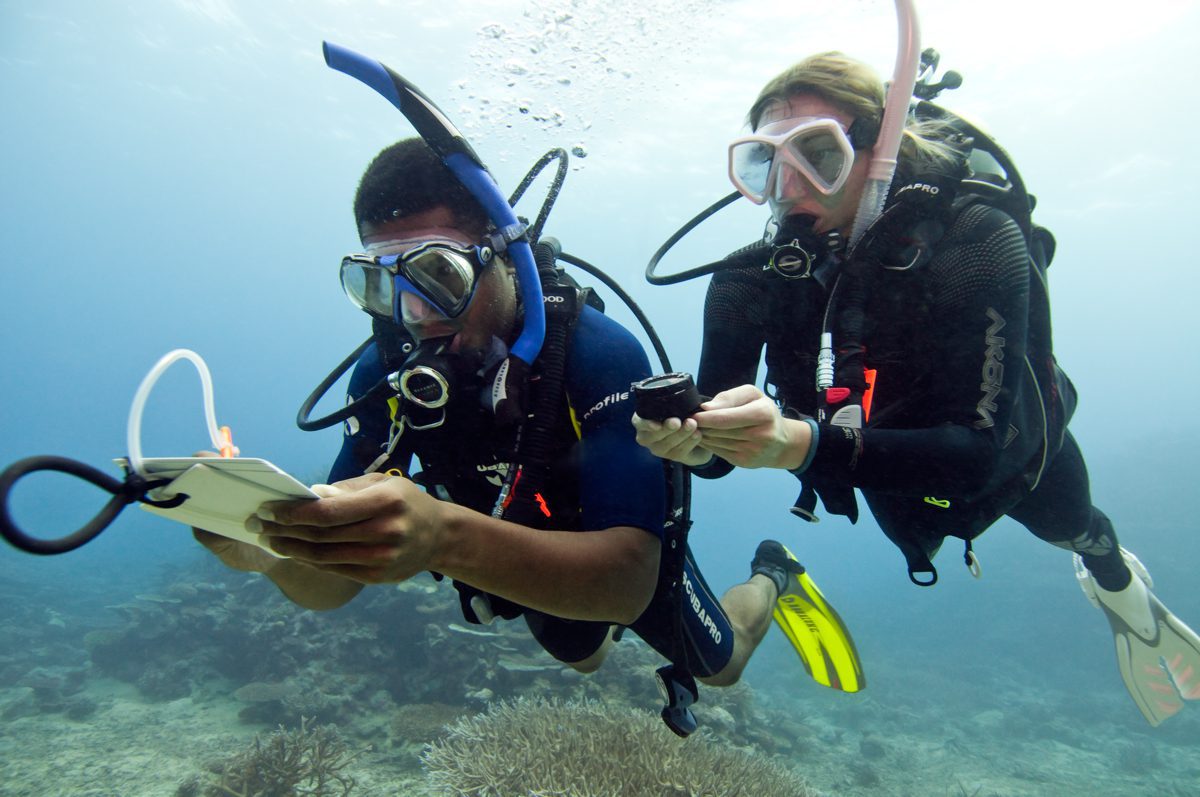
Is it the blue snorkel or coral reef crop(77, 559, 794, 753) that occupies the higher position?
the blue snorkel

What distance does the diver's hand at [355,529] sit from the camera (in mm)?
1302

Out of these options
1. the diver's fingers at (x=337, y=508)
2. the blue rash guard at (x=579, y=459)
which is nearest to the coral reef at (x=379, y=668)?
the blue rash guard at (x=579, y=459)

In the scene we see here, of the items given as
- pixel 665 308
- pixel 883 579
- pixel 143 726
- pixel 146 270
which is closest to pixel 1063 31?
pixel 143 726

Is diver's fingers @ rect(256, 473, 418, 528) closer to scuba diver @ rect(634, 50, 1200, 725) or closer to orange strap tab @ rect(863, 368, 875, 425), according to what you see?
scuba diver @ rect(634, 50, 1200, 725)

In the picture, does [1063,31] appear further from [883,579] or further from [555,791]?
[883,579]

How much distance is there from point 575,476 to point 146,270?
13909cm

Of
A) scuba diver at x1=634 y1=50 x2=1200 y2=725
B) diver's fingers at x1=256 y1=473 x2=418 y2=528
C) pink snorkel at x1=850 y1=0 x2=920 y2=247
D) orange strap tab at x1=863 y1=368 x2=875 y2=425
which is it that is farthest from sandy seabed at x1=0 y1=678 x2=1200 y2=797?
pink snorkel at x1=850 y1=0 x2=920 y2=247

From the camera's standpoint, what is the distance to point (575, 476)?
2611mm

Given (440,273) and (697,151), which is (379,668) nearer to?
(440,273)

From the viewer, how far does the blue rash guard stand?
7.27 ft

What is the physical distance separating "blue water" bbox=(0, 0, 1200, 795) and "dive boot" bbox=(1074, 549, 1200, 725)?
21.1ft

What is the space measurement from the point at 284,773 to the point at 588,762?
364cm

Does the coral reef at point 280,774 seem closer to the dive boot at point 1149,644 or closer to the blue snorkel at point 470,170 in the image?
the blue snorkel at point 470,170

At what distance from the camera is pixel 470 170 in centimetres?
236
